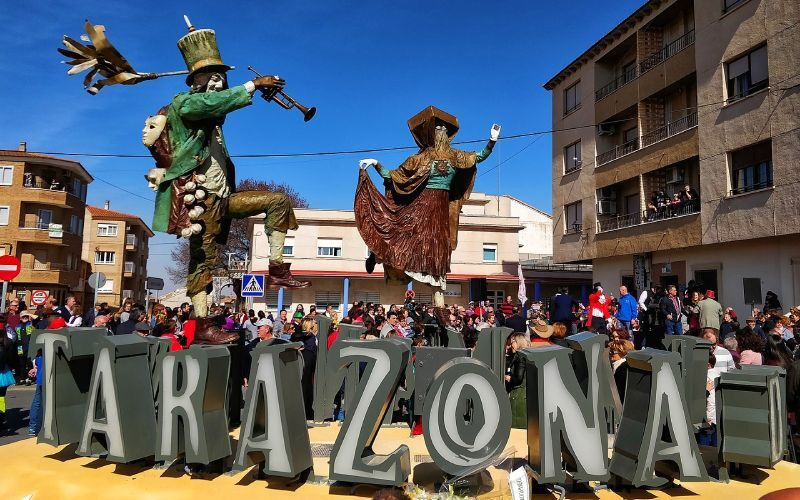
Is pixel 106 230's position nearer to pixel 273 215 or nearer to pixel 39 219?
pixel 39 219

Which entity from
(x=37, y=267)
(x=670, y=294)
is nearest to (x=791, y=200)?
(x=670, y=294)

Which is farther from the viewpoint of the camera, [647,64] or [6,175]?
[6,175]

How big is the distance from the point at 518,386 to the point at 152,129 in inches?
198

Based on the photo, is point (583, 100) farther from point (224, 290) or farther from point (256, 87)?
point (256, 87)

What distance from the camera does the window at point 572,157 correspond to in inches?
1011

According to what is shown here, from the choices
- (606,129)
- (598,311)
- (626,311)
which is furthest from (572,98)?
(598,311)

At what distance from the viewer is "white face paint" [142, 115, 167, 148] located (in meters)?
5.58

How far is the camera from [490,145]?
8.56 m

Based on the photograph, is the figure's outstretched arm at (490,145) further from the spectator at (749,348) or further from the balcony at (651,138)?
the balcony at (651,138)

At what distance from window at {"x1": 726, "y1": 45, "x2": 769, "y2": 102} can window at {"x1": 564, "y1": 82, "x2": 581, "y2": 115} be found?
9017 mm

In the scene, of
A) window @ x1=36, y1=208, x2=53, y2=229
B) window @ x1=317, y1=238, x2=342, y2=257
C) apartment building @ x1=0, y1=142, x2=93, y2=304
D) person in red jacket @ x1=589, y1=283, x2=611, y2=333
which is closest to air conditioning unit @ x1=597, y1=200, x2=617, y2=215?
person in red jacket @ x1=589, y1=283, x2=611, y2=333

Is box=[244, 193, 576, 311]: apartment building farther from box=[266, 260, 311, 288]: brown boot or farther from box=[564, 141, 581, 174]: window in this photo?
box=[266, 260, 311, 288]: brown boot

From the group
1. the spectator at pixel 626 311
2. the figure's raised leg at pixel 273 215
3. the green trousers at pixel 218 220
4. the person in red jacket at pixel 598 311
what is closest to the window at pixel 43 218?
the person in red jacket at pixel 598 311

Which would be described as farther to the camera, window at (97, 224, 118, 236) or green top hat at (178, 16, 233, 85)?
window at (97, 224, 118, 236)
